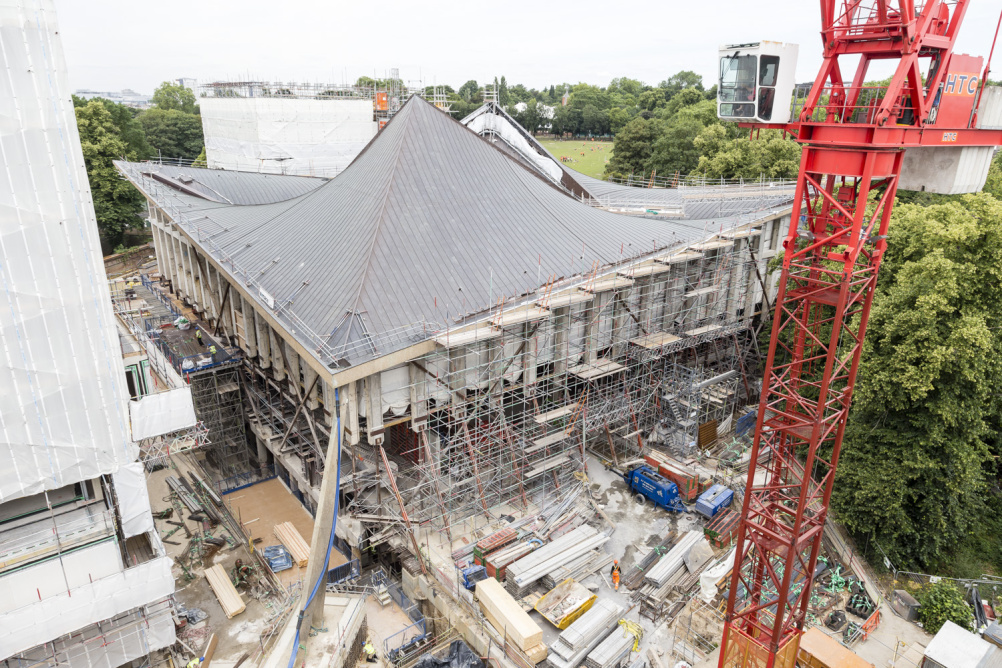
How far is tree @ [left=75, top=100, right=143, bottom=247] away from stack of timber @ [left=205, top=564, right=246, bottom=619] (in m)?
42.9

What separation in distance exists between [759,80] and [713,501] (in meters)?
14.0

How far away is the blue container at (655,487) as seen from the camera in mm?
22422

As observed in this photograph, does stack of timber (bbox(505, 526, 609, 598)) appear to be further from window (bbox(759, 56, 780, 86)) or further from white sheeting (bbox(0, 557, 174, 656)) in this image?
window (bbox(759, 56, 780, 86))

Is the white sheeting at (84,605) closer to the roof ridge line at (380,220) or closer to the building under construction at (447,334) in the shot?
the building under construction at (447,334)

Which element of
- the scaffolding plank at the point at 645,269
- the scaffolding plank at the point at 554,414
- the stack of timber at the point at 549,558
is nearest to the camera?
the stack of timber at the point at 549,558

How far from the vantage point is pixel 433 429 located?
2041 cm

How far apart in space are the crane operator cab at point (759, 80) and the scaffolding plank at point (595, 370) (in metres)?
10.2

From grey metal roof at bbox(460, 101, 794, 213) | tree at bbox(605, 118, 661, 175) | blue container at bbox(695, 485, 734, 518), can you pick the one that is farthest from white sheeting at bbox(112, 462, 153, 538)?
tree at bbox(605, 118, 661, 175)

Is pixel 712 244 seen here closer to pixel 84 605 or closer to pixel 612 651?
pixel 612 651

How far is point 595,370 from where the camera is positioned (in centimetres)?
2297

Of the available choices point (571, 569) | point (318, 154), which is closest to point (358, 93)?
point (318, 154)

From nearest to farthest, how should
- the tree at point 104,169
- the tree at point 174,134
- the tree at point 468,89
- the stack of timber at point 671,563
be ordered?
the stack of timber at point 671,563 → the tree at point 104,169 → the tree at point 174,134 → the tree at point 468,89

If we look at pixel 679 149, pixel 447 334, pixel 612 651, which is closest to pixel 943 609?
pixel 612 651

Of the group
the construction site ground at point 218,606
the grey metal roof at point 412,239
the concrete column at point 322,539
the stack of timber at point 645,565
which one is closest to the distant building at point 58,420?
the construction site ground at point 218,606
